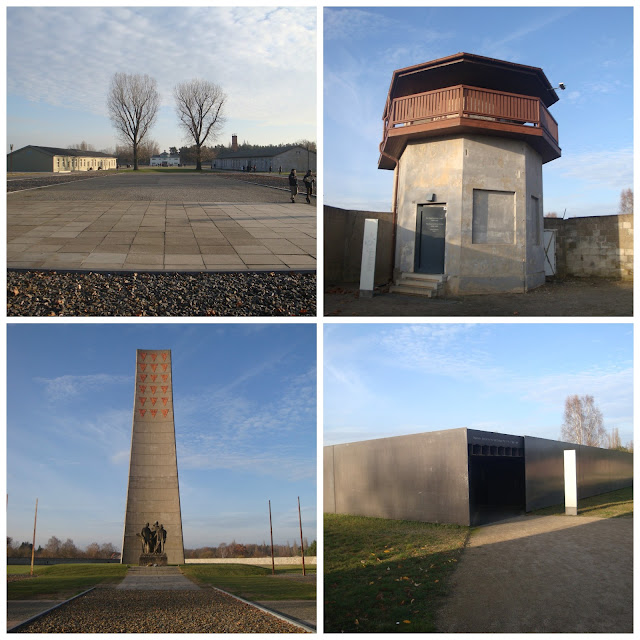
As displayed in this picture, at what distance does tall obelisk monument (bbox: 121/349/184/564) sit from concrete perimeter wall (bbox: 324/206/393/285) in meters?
5.87

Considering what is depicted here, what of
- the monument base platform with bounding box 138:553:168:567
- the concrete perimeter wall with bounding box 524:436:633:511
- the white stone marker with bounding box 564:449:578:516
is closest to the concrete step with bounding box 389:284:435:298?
the concrete perimeter wall with bounding box 524:436:633:511

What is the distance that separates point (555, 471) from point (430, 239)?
303 inches

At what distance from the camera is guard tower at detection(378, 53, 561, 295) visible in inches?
488

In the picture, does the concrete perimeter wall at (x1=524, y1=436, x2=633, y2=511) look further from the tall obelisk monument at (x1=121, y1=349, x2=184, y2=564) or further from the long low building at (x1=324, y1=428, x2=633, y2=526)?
the tall obelisk monument at (x1=121, y1=349, x2=184, y2=564)

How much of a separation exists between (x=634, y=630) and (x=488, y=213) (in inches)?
386

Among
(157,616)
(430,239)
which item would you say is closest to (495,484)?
(430,239)

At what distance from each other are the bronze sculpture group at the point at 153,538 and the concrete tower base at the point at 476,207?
36.1 ft

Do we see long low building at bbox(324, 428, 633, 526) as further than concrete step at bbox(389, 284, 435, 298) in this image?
No

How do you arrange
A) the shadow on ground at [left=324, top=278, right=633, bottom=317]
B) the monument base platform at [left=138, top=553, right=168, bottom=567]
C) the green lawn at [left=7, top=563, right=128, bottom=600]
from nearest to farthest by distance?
the green lawn at [left=7, top=563, right=128, bottom=600], the shadow on ground at [left=324, top=278, right=633, bottom=317], the monument base platform at [left=138, top=553, right=168, bottom=567]

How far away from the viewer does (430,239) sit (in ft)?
45.0

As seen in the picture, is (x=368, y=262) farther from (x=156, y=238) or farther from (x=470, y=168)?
(x=156, y=238)

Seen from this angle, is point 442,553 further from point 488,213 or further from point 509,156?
point 509,156

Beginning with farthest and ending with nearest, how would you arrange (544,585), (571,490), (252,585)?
(571,490)
(252,585)
(544,585)

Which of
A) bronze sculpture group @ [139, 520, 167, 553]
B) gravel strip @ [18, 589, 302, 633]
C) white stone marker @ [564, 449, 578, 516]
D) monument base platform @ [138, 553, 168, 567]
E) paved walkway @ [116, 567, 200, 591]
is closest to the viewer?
gravel strip @ [18, 589, 302, 633]
